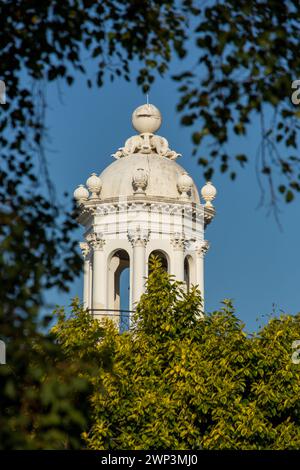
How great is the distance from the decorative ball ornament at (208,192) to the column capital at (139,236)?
2571mm

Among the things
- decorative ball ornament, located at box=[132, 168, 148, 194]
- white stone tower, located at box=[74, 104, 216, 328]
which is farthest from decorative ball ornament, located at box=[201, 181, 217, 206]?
decorative ball ornament, located at box=[132, 168, 148, 194]

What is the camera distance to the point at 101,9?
1653cm

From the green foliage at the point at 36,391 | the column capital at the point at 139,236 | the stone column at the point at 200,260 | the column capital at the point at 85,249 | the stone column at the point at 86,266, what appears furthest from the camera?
the column capital at the point at 85,249

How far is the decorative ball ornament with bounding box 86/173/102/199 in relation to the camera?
151ft

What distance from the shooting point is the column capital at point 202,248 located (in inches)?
1895

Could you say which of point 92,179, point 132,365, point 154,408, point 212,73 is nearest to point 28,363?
point 212,73

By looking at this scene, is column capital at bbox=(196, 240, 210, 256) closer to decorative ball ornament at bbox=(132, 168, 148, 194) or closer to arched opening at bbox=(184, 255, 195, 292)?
arched opening at bbox=(184, 255, 195, 292)

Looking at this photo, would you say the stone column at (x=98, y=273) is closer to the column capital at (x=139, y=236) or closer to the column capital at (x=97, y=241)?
the column capital at (x=97, y=241)

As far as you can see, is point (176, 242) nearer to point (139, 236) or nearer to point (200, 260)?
point (139, 236)

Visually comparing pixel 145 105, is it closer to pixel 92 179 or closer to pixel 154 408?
pixel 92 179

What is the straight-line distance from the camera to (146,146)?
47.0 metres

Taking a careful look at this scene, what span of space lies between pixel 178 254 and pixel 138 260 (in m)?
1.65

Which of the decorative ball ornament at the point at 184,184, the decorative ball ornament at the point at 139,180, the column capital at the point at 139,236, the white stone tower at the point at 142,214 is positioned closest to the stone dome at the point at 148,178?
the white stone tower at the point at 142,214

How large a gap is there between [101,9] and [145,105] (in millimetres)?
31146
